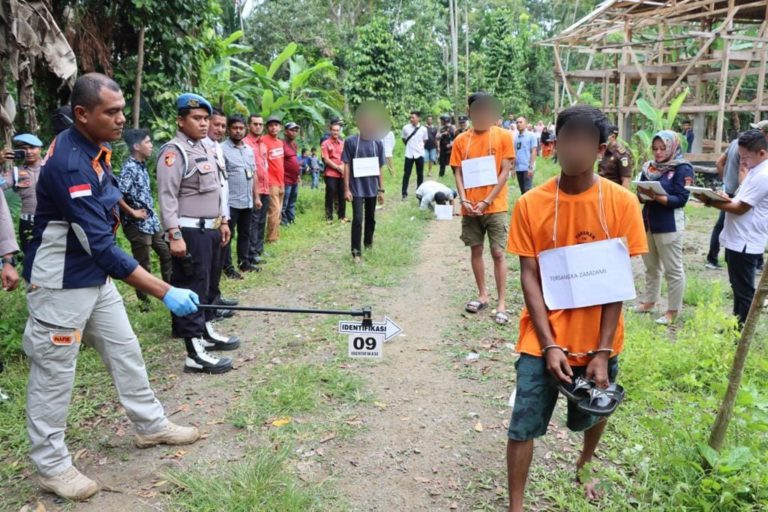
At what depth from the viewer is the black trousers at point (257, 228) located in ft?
25.9

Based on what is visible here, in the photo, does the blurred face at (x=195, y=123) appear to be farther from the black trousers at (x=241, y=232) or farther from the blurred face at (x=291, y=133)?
the blurred face at (x=291, y=133)

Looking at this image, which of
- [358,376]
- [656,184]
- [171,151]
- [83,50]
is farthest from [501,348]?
[83,50]

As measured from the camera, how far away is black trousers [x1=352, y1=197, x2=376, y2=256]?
307 inches

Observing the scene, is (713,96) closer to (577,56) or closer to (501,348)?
(501,348)

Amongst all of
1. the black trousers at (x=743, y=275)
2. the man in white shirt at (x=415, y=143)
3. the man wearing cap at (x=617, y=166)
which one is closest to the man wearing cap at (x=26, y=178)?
the man wearing cap at (x=617, y=166)

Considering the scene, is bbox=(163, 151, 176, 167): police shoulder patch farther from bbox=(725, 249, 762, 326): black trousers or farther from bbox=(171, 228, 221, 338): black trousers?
bbox=(725, 249, 762, 326): black trousers

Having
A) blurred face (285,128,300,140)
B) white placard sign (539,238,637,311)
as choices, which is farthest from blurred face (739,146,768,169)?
blurred face (285,128,300,140)

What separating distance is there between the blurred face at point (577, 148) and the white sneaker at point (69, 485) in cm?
299

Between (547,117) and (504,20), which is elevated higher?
(504,20)

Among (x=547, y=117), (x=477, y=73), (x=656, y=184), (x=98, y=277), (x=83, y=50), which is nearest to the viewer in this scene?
(x=98, y=277)

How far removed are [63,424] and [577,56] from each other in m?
45.0

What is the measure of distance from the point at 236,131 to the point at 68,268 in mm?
4371

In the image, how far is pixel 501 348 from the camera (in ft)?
16.9

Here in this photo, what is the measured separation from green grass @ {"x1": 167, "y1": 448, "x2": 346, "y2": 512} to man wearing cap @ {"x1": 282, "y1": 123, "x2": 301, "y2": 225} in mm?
7467
